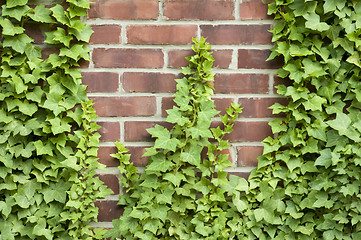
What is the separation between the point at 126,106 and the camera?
4.73ft

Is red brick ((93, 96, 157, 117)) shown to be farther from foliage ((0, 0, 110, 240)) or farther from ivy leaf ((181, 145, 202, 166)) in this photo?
ivy leaf ((181, 145, 202, 166))

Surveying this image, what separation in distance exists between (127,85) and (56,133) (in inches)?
13.7

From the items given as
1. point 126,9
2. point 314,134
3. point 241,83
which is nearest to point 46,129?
point 126,9

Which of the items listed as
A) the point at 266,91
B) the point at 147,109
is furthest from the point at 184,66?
the point at 266,91

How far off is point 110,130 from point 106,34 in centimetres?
40

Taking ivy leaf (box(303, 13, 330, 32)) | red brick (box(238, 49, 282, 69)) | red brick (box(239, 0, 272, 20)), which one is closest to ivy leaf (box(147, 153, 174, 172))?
red brick (box(238, 49, 282, 69))

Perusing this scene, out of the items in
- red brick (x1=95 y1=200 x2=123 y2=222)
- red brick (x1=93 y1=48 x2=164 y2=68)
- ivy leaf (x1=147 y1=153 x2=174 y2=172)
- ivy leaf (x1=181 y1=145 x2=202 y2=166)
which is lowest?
red brick (x1=95 y1=200 x2=123 y2=222)

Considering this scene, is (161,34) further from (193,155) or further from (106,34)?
(193,155)

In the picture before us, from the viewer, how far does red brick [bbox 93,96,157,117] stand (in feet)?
4.72

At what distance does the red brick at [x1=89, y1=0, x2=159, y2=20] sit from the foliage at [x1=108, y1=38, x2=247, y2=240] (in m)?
0.24

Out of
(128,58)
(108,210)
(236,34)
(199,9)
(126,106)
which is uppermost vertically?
(199,9)

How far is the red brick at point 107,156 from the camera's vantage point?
1.47 m

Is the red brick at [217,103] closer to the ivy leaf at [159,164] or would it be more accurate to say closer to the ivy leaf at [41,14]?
the ivy leaf at [159,164]

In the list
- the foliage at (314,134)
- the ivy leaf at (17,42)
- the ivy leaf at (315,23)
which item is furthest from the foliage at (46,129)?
the ivy leaf at (315,23)
